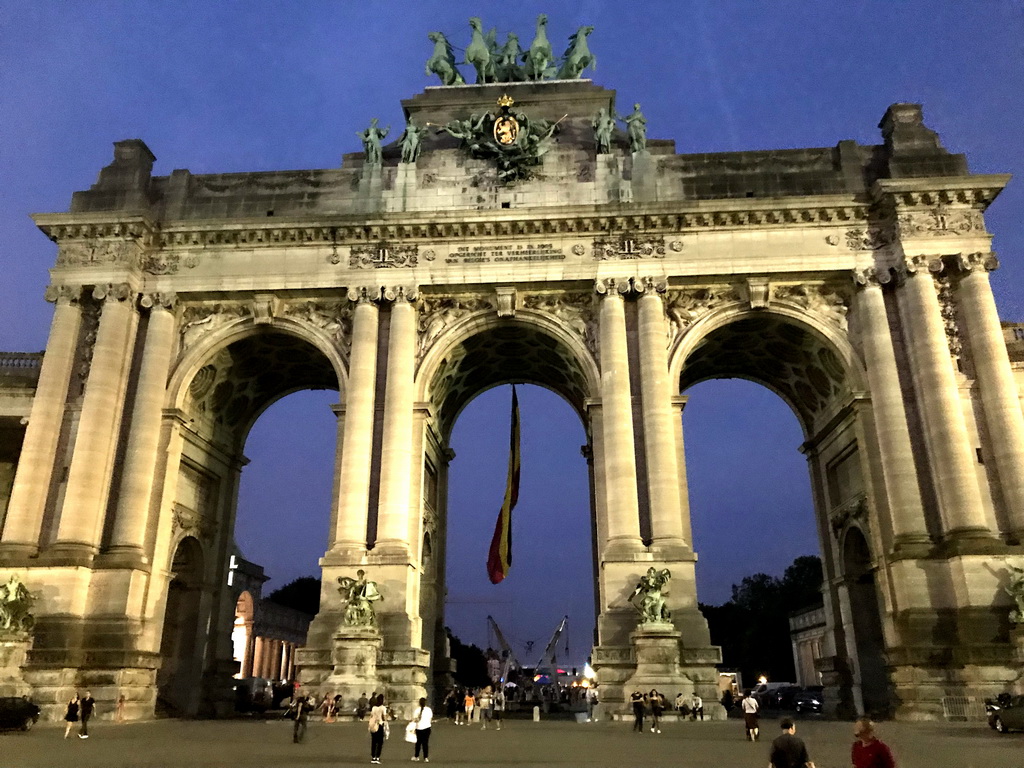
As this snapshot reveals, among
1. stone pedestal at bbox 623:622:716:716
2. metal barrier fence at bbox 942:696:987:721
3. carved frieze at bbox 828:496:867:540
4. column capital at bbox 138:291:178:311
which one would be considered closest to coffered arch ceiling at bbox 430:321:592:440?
stone pedestal at bbox 623:622:716:716

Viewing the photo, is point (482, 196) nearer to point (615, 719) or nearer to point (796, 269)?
point (796, 269)

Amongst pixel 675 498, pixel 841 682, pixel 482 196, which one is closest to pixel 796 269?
pixel 675 498

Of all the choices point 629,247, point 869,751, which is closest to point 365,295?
point 629,247

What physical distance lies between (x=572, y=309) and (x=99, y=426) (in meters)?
18.7

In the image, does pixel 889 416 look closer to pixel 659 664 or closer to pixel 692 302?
pixel 692 302

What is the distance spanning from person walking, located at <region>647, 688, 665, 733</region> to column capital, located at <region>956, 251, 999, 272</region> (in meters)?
19.5

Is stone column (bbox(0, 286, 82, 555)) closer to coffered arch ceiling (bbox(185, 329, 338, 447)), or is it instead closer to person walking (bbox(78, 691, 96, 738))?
coffered arch ceiling (bbox(185, 329, 338, 447))

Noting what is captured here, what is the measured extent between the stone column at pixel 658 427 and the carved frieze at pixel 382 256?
950cm

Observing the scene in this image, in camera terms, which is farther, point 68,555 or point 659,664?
point 68,555

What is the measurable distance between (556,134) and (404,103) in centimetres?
800

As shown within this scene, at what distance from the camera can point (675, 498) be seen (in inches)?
1144

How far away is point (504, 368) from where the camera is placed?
39938 mm

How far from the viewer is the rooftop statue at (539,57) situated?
131ft

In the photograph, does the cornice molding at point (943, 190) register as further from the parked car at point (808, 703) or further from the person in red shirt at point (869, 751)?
the person in red shirt at point (869, 751)
